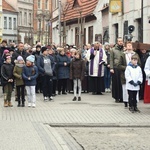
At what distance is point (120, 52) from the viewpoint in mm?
18422

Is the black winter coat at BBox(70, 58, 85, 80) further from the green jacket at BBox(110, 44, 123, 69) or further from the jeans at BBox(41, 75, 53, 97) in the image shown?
the green jacket at BBox(110, 44, 123, 69)

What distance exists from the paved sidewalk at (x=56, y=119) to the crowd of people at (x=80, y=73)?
17.1 inches

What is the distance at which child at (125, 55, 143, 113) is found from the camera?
16.6 m

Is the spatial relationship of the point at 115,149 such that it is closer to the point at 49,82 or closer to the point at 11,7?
the point at 49,82

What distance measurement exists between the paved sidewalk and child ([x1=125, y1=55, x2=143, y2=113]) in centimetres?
42

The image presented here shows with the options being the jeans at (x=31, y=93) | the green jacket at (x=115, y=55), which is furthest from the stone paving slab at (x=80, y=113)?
the green jacket at (x=115, y=55)

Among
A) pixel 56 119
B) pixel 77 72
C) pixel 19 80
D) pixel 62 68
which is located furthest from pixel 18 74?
pixel 62 68

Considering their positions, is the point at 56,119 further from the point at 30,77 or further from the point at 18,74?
the point at 18,74

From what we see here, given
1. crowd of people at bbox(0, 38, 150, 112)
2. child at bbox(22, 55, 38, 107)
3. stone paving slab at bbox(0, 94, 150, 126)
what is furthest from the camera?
child at bbox(22, 55, 38, 107)

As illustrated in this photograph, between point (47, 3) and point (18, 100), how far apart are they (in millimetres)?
95454

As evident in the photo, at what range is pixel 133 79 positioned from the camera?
1659cm


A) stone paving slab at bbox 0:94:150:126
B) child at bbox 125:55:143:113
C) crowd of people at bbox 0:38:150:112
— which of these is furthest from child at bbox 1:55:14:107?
child at bbox 125:55:143:113

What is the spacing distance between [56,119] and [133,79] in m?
2.62

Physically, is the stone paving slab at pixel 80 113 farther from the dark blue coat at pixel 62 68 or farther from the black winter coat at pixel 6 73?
the dark blue coat at pixel 62 68
